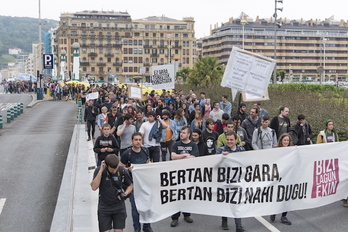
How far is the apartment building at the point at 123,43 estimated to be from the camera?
12850 centimetres

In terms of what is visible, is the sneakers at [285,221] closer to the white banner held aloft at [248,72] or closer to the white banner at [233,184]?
the white banner at [233,184]

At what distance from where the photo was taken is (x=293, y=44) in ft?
447

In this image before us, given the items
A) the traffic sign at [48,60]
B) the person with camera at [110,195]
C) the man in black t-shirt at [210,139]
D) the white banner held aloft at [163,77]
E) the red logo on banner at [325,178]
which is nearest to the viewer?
the person with camera at [110,195]

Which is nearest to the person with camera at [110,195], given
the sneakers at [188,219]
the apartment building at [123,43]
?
the sneakers at [188,219]

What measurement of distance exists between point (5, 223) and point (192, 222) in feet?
10.9

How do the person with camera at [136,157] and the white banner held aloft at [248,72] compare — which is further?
the white banner held aloft at [248,72]

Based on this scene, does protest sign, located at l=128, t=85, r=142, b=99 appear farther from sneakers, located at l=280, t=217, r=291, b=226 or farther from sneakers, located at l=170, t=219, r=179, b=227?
sneakers, located at l=280, t=217, r=291, b=226

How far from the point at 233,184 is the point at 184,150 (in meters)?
1.00

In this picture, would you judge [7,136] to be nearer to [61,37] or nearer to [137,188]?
[137,188]

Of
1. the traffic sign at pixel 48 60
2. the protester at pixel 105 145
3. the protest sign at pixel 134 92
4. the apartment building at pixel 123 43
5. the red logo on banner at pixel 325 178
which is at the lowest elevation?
the red logo on banner at pixel 325 178

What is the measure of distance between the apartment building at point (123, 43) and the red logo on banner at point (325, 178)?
120 metres

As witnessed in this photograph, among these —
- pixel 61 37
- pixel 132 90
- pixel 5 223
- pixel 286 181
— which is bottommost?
pixel 5 223

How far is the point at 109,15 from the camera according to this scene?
13300 centimetres

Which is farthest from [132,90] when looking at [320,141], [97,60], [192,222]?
[97,60]
